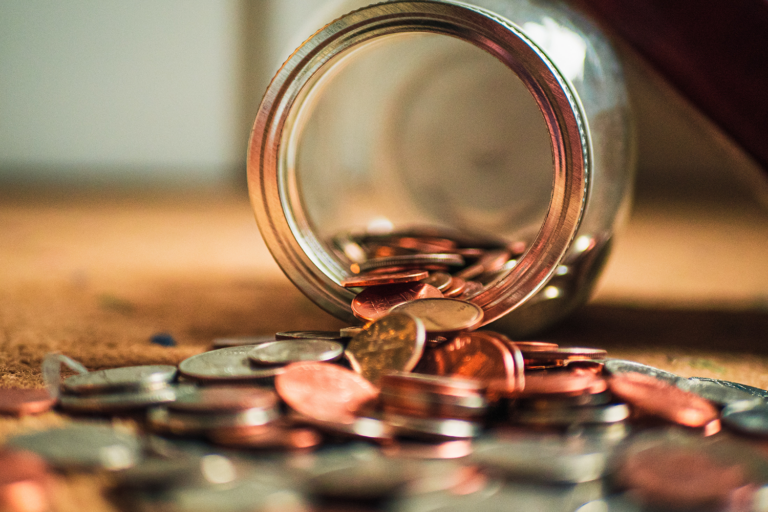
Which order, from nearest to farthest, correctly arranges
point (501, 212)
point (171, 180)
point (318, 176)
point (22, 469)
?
1. point (22, 469)
2. point (501, 212)
3. point (318, 176)
4. point (171, 180)

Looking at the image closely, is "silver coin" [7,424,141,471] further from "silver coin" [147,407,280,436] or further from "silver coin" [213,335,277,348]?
"silver coin" [213,335,277,348]

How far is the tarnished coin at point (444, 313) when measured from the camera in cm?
73

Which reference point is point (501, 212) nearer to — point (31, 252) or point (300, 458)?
point (300, 458)

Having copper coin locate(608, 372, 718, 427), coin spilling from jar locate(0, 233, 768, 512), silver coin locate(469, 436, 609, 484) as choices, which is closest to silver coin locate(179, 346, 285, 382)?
coin spilling from jar locate(0, 233, 768, 512)

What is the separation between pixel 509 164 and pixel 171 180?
3.38 meters

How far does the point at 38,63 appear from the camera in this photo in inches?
153

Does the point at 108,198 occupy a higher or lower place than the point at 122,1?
lower

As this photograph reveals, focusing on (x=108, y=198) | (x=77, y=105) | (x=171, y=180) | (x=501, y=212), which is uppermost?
(x=77, y=105)

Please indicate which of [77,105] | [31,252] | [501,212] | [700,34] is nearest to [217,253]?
[31,252]

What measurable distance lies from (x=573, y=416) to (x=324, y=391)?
0.76ft

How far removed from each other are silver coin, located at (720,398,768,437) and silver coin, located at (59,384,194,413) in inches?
20.5

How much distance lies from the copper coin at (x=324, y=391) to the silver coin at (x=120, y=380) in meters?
0.13

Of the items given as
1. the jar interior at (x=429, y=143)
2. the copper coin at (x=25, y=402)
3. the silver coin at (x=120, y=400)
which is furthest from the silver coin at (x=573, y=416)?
the jar interior at (x=429, y=143)

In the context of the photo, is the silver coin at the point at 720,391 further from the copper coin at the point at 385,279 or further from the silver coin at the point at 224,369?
the silver coin at the point at 224,369
